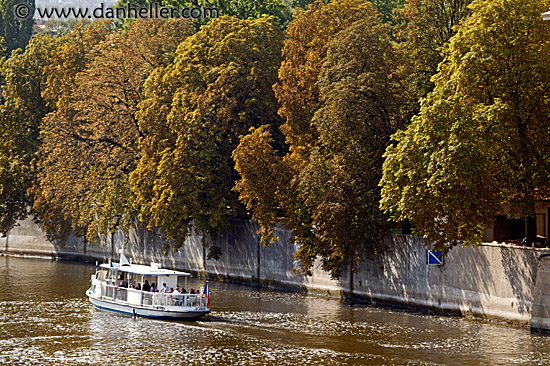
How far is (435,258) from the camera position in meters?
52.6

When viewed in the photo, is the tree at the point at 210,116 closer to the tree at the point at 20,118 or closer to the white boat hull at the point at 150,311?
the white boat hull at the point at 150,311

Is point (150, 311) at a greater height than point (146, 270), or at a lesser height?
lesser

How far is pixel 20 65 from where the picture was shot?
88500mm

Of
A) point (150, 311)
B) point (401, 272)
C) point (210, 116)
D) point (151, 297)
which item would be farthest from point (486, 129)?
point (210, 116)

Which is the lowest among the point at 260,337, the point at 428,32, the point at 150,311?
the point at 260,337

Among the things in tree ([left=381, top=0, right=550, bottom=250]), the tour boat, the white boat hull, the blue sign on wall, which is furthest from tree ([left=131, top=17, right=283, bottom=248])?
tree ([left=381, top=0, right=550, bottom=250])

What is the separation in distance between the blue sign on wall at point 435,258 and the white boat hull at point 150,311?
1369cm

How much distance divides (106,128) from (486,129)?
42.1 m

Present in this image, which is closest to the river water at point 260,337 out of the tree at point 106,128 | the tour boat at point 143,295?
the tour boat at point 143,295

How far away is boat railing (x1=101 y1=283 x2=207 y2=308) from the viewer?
50094 mm

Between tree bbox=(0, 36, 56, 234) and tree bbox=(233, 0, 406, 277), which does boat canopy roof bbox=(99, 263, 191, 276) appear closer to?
tree bbox=(233, 0, 406, 277)

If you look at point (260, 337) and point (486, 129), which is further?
point (486, 129)

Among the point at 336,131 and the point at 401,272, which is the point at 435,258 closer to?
the point at 401,272

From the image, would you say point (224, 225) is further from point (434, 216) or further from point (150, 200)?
point (434, 216)
